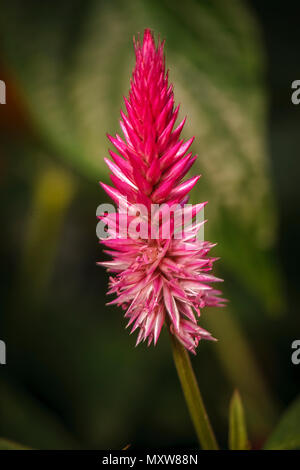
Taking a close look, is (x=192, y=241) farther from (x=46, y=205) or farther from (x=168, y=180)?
(x=46, y=205)

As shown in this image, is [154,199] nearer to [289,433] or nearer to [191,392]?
[191,392]

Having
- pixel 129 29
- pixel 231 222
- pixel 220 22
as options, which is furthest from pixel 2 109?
pixel 231 222

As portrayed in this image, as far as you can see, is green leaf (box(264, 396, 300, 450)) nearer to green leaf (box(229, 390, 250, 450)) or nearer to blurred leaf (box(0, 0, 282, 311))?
green leaf (box(229, 390, 250, 450))

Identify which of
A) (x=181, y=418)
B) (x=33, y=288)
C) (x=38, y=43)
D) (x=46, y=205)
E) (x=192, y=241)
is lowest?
(x=181, y=418)

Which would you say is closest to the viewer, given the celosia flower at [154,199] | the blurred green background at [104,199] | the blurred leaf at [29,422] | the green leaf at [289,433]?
the celosia flower at [154,199]

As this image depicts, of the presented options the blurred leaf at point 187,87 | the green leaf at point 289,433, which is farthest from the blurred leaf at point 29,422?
the blurred leaf at point 187,87

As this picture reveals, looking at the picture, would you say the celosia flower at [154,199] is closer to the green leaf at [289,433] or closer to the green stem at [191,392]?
the green stem at [191,392]
